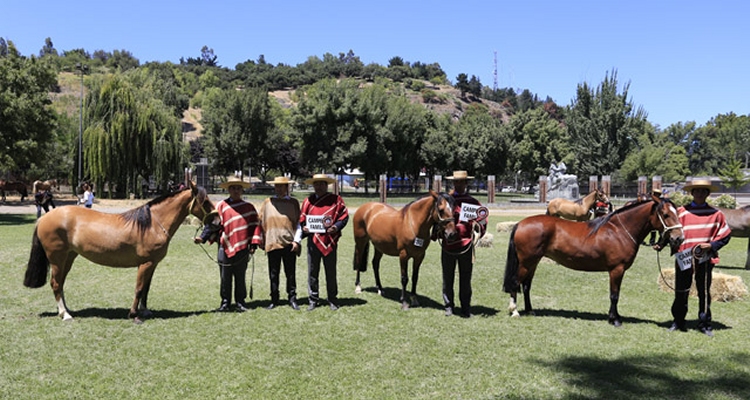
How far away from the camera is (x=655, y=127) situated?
85125 millimetres

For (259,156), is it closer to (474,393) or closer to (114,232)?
(114,232)

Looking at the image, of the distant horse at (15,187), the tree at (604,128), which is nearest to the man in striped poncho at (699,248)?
the distant horse at (15,187)

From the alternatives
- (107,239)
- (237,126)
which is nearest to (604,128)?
(237,126)

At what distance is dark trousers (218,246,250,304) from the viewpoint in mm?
7828

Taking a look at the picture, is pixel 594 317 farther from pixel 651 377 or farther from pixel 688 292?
pixel 651 377

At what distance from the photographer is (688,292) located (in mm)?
7008

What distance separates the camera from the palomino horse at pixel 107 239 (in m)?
7.24

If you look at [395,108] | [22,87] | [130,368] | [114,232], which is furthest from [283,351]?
[395,108]

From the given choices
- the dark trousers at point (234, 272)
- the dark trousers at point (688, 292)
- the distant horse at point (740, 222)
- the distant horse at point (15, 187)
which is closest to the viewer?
the dark trousers at point (688, 292)

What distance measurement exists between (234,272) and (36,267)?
285 centimetres

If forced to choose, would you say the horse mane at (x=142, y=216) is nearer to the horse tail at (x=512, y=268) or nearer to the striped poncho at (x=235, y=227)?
the striped poncho at (x=235, y=227)

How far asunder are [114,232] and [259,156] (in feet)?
165

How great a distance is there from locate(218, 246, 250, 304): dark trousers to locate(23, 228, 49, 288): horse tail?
2.54 m

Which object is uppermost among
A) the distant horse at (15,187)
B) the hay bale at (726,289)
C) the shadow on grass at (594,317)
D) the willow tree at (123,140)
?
the willow tree at (123,140)
